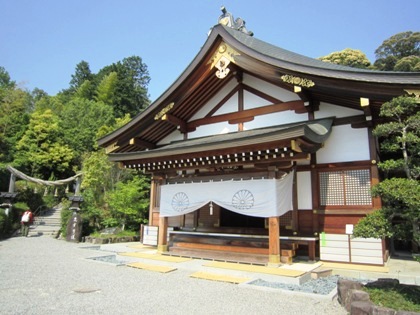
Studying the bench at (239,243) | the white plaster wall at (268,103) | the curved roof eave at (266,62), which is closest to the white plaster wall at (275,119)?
the white plaster wall at (268,103)

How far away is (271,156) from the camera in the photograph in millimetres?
7105

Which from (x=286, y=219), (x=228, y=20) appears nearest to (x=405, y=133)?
(x=286, y=219)

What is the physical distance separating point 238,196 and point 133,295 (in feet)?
12.0

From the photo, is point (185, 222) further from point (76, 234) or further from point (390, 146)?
point (390, 146)

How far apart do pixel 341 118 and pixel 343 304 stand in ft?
16.7

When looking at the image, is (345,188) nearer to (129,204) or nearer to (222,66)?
(222,66)

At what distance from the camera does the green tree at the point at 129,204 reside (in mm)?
13992

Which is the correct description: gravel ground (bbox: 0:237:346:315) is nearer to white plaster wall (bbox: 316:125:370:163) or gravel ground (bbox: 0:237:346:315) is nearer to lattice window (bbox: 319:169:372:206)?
lattice window (bbox: 319:169:372:206)

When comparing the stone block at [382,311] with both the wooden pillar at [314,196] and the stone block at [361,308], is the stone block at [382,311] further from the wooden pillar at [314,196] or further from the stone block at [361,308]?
the wooden pillar at [314,196]

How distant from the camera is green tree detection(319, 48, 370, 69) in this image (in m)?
34.8

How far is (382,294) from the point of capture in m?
4.36

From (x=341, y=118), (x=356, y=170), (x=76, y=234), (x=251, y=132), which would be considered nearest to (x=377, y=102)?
(x=341, y=118)

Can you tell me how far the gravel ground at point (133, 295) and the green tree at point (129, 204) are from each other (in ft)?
22.9

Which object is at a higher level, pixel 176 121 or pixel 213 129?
pixel 176 121
